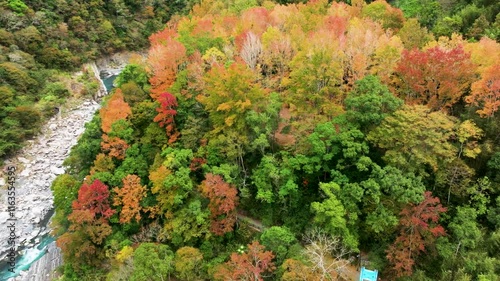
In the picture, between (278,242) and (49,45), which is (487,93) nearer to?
(278,242)

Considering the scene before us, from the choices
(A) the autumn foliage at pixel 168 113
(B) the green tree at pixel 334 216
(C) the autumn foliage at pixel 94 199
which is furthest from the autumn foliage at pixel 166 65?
(B) the green tree at pixel 334 216

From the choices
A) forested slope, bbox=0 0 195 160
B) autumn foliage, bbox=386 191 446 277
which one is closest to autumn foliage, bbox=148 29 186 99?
forested slope, bbox=0 0 195 160

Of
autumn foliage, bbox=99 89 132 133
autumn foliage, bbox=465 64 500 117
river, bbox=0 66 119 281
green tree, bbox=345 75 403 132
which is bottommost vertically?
river, bbox=0 66 119 281

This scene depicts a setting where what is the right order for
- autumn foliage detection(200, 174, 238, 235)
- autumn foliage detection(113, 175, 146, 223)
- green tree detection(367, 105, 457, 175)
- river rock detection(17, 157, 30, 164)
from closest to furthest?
1. green tree detection(367, 105, 457, 175)
2. autumn foliage detection(200, 174, 238, 235)
3. autumn foliage detection(113, 175, 146, 223)
4. river rock detection(17, 157, 30, 164)

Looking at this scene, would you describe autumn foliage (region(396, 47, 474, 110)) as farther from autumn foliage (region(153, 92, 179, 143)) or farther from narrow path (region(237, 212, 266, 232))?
autumn foliage (region(153, 92, 179, 143))

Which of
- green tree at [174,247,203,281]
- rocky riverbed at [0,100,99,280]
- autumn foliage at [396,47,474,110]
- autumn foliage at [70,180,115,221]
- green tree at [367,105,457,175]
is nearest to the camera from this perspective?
green tree at [367,105,457,175]

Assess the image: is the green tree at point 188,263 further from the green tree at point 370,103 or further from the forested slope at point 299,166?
the green tree at point 370,103

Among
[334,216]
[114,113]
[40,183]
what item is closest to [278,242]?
[334,216]

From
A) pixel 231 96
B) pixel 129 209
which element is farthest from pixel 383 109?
pixel 129 209
